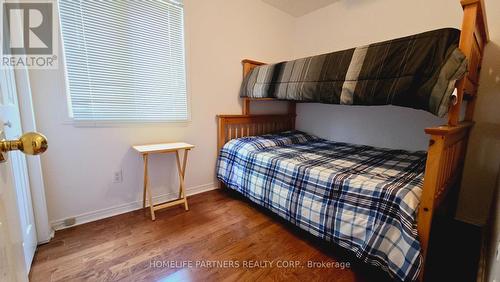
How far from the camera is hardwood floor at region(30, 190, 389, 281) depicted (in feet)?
4.19

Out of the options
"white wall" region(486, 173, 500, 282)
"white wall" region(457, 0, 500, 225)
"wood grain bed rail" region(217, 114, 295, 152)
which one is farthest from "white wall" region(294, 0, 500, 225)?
"white wall" region(486, 173, 500, 282)

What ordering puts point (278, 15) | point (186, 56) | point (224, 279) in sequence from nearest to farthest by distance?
point (224, 279)
point (186, 56)
point (278, 15)

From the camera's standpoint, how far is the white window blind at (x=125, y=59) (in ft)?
5.39

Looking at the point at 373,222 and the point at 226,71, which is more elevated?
the point at 226,71

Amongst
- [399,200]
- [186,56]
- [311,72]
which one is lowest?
[399,200]

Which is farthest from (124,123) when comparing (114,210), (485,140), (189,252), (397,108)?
(485,140)

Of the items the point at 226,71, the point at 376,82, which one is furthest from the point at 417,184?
the point at 226,71

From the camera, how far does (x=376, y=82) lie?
4.68 ft

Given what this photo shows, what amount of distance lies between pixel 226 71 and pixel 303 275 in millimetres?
2090

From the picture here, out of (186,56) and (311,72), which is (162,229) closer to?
(186,56)

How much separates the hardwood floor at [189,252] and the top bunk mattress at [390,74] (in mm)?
1085

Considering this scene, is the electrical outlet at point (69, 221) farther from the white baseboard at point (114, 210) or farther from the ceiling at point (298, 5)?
the ceiling at point (298, 5)

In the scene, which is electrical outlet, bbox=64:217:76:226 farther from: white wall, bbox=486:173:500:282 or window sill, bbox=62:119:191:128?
white wall, bbox=486:173:500:282

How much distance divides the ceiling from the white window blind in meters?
1.33
